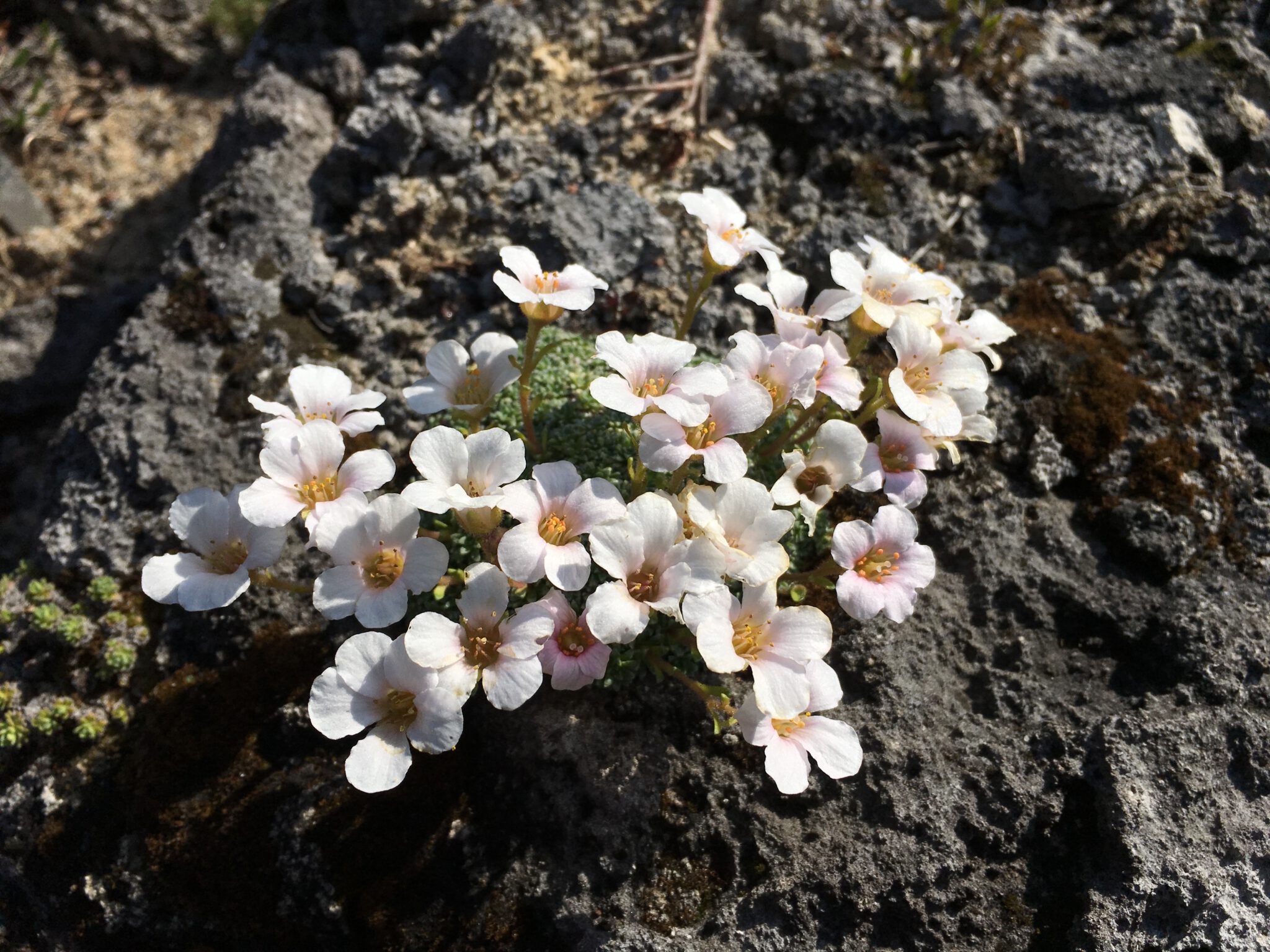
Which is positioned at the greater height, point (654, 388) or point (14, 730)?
point (654, 388)

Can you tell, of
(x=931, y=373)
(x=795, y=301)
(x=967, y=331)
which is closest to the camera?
(x=931, y=373)

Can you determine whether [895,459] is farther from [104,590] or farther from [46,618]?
[46,618]

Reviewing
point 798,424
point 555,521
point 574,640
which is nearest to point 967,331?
point 798,424

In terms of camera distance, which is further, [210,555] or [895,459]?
[895,459]

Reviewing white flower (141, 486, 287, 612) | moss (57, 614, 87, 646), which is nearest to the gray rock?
white flower (141, 486, 287, 612)

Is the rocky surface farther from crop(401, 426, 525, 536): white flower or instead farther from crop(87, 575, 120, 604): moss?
crop(401, 426, 525, 536): white flower

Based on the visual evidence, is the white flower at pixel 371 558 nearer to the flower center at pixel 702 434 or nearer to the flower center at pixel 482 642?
the flower center at pixel 482 642

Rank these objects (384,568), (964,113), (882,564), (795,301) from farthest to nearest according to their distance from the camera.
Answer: (964,113), (795,301), (882,564), (384,568)

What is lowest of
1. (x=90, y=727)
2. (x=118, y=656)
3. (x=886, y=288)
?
(x=90, y=727)
